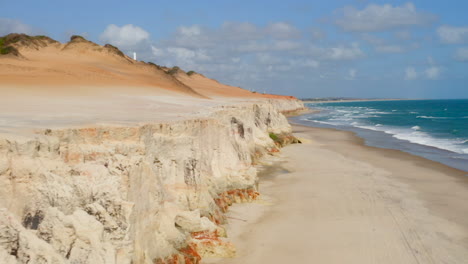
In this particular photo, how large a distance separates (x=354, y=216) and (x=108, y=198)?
10.2 m

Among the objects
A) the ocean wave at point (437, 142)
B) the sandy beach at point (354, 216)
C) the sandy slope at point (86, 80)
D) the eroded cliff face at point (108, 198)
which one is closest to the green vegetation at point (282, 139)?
the sandy slope at point (86, 80)

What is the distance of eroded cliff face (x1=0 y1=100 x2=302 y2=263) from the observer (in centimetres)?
720

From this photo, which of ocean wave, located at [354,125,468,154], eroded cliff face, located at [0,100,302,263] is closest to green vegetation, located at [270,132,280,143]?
ocean wave, located at [354,125,468,154]

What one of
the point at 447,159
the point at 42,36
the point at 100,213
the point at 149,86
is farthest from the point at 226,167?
the point at 42,36

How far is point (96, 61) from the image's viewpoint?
4538 centimetres

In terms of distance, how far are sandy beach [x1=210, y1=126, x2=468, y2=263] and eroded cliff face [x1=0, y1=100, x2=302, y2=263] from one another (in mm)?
1500

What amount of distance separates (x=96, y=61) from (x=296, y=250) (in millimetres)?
37161

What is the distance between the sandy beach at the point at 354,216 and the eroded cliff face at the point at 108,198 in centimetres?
150

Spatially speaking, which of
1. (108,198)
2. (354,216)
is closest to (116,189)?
(108,198)

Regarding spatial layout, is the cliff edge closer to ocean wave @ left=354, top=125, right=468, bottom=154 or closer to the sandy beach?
the sandy beach

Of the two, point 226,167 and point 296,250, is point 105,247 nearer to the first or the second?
point 296,250

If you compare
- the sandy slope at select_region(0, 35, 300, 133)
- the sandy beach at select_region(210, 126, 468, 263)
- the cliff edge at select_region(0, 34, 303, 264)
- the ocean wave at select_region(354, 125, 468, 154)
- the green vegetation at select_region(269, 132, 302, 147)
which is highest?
the sandy slope at select_region(0, 35, 300, 133)

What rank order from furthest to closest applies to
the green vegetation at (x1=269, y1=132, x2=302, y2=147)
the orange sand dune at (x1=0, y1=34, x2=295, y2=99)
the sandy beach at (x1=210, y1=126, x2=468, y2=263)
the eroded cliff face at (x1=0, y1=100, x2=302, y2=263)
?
the green vegetation at (x1=269, y1=132, x2=302, y2=147) < the orange sand dune at (x1=0, y1=34, x2=295, y2=99) < the sandy beach at (x1=210, y1=126, x2=468, y2=263) < the eroded cliff face at (x1=0, y1=100, x2=302, y2=263)

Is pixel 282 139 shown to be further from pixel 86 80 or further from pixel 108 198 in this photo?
pixel 108 198
